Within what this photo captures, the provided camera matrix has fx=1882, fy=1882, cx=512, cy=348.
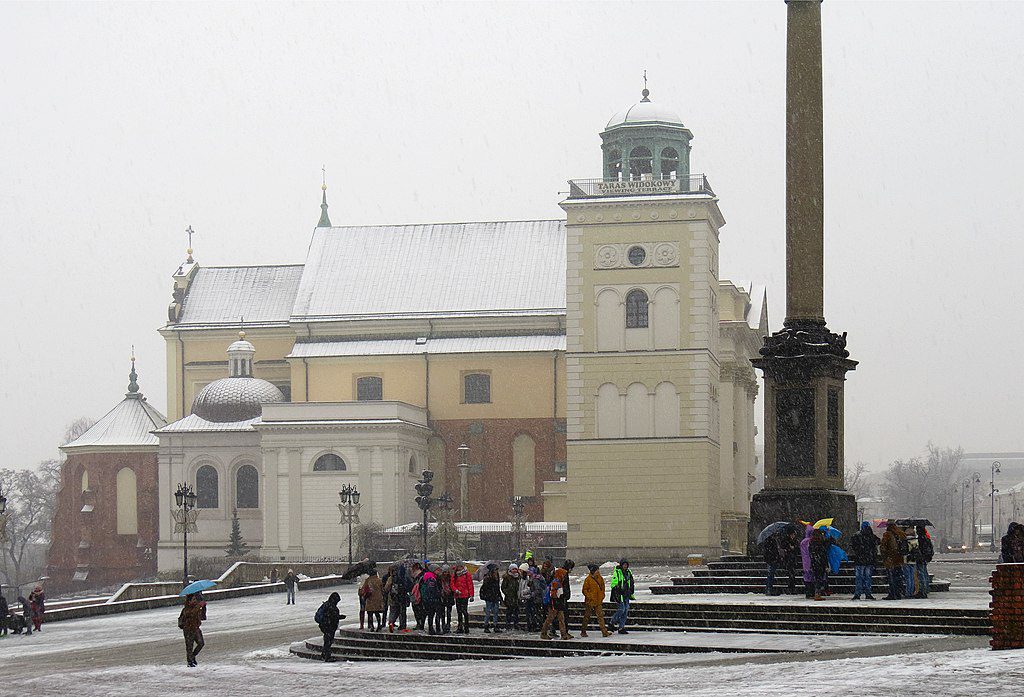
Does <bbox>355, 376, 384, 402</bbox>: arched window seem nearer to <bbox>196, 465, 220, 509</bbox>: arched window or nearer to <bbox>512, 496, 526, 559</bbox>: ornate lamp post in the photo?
<bbox>196, 465, 220, 509</bbox>: arched window

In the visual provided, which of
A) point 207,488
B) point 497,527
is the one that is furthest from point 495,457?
point 207,488

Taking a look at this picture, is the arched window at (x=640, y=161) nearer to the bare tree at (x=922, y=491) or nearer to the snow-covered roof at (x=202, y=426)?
the snow-covered roof at (x=202, y=426)

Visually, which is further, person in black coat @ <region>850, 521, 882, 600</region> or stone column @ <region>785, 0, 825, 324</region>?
stone column @ <region>785, 0, 825, 324</region>

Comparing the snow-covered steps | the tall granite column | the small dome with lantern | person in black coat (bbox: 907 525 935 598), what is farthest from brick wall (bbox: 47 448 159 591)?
person in black coat (bbox: 907 525 935 598)

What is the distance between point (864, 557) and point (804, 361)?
4.46 m

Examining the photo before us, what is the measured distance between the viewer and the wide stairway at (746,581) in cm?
3062

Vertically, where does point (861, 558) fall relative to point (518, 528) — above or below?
above

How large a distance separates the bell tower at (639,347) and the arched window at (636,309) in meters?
0.04

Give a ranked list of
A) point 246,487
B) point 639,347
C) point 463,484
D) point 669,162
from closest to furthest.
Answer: point 639,347 < point 669,162 < point 463,484 < point 246,487

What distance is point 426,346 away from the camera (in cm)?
8412

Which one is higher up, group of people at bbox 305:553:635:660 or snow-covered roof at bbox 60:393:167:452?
snow-covered roof at bbox 60:393:167:452

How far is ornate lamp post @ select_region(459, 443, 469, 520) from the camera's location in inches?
3105

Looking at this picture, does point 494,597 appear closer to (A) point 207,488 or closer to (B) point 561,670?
(B) point 561,670

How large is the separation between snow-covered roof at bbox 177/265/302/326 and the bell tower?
21113 mm
